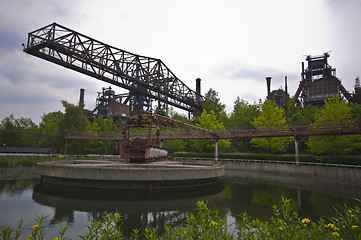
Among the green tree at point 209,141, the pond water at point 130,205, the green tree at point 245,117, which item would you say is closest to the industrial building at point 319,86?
the green tree at point 245,117

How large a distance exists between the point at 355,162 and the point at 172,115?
4622 centimetres

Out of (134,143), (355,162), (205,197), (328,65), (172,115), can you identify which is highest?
(328,65)

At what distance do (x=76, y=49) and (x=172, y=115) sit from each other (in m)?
30.4

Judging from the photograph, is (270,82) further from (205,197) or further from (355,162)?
(205,197)

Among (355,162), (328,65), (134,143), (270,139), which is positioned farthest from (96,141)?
(328,65)

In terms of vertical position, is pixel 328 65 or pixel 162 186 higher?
pixel 328 65

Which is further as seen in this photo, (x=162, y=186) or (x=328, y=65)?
(x=328, y=65)

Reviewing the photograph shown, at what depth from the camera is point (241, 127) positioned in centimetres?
4688

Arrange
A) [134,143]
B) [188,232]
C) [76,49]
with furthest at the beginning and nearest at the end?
[76,49] → [134,143] → [188,232]

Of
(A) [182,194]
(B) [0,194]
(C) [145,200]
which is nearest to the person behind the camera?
(C) [145,200]

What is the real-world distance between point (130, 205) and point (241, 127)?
38.9 metres

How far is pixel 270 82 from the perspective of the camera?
6644 centimetres

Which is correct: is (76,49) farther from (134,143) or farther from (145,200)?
(145,200)

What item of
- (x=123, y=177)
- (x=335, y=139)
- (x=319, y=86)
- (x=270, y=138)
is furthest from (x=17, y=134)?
(x=319, y=86)
